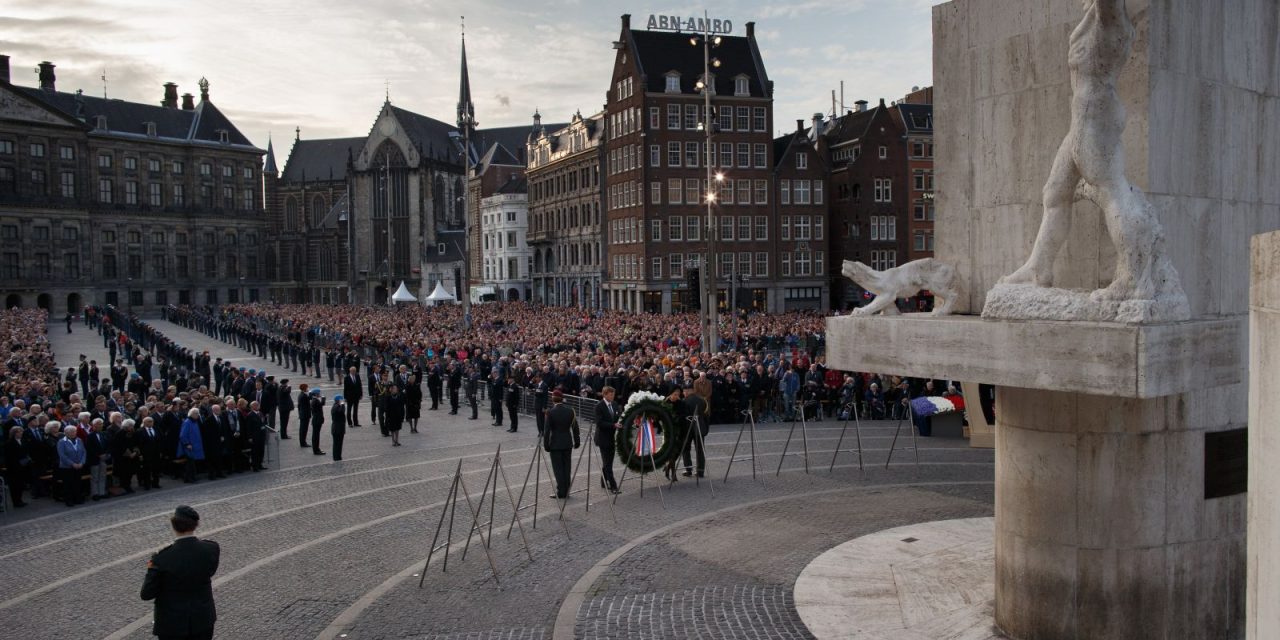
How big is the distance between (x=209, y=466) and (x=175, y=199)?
104 meters

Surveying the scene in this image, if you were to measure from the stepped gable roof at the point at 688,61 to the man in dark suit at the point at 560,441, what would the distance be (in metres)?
53.9

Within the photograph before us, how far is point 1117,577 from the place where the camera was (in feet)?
27.8

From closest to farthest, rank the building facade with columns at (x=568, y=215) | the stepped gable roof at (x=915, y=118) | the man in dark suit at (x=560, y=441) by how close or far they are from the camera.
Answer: the man in dark suit at (x=560, y=441)
the stepped gable roof at (x=915, y=118)
the building facade with columns at (x=568, y=215)

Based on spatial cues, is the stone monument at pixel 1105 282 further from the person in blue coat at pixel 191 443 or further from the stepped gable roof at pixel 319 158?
the stepped gable roof at pixel 319 158

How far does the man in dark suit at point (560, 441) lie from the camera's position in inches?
598

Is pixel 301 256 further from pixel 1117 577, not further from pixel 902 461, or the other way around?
pixel 1117 577

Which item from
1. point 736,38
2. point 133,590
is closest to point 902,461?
point 133,590

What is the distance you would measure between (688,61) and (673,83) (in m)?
2.66

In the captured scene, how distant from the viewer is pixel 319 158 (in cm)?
14288

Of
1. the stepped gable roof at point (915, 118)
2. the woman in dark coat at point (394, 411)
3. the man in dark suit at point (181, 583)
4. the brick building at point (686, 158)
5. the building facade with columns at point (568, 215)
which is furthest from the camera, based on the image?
the building facade with columns at point (568, 215)

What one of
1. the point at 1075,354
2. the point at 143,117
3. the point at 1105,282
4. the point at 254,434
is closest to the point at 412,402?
the point at 254,434

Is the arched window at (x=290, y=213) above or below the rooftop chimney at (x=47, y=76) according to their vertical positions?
below

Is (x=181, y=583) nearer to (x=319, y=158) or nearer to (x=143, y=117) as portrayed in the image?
(x=143, y=117)

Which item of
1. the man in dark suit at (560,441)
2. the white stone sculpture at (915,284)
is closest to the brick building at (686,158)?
the man in dark suit at (560,441)
